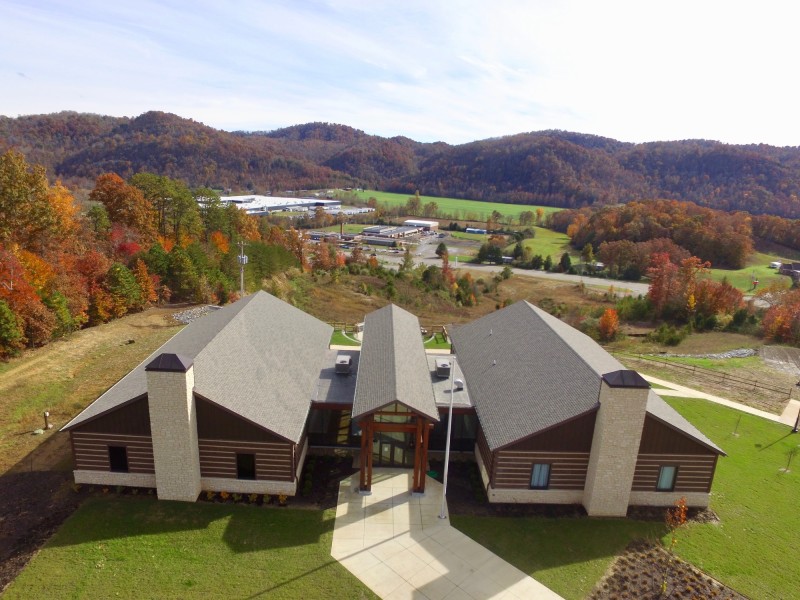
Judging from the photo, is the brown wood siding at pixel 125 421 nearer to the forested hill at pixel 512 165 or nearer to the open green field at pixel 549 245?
the open green field at pixel 549 245

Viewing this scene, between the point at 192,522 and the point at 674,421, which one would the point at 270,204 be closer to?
the point at 192,522

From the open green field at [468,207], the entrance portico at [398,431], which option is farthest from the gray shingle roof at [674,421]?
the open green field at [468,207]

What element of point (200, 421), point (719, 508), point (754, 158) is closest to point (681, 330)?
point (719, 508)

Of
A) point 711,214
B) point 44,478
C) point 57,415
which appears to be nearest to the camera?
point 44,478

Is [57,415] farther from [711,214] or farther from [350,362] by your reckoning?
[711,214]

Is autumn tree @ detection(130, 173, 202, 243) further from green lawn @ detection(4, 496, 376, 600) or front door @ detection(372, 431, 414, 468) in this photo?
front door @ detection(372, 431, 414, 468)
